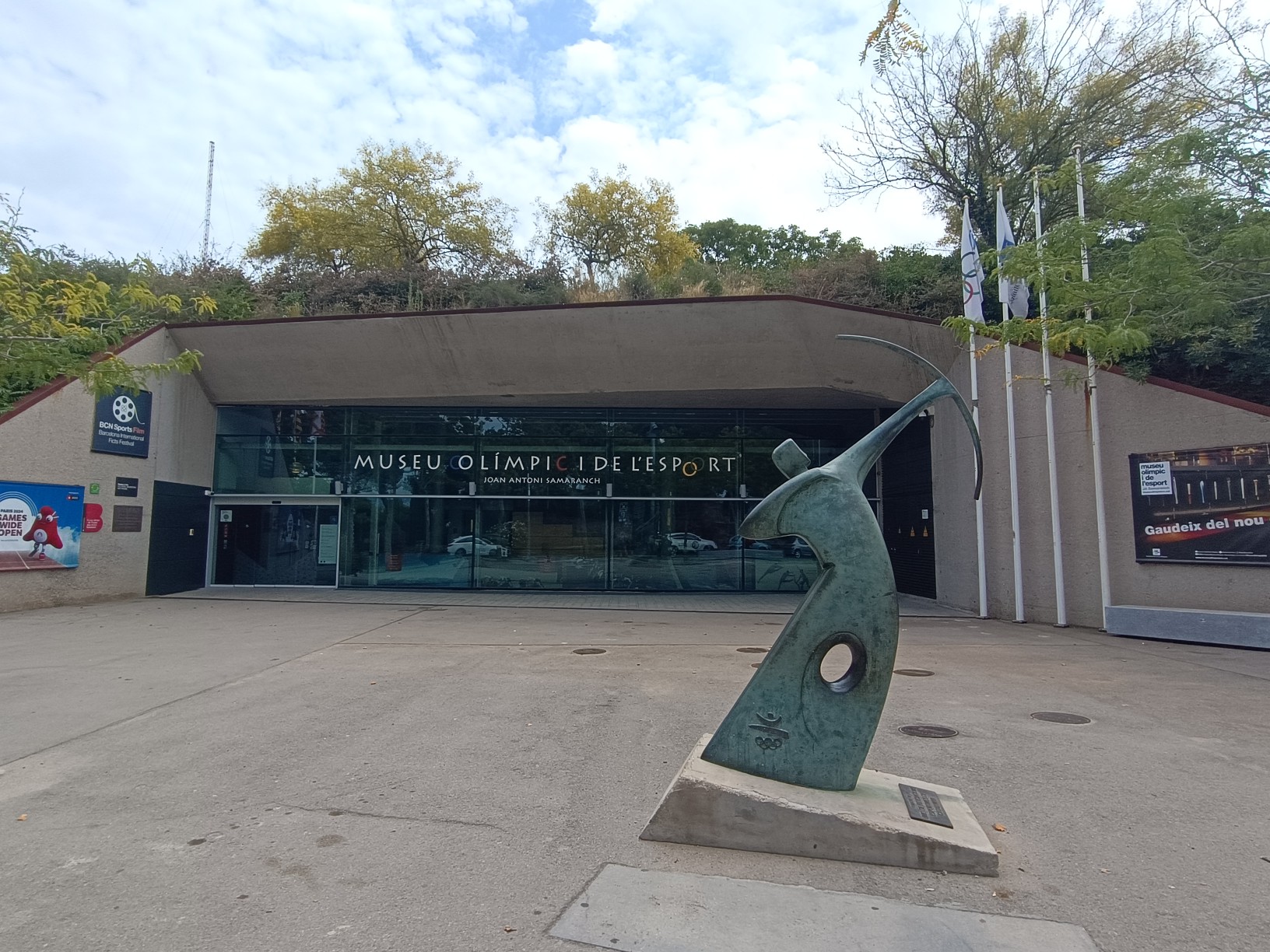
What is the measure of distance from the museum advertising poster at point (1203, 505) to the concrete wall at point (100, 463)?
18062 mm

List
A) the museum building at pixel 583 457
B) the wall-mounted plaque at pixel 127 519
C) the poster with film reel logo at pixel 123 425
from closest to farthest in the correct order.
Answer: the museum building at pixel 583 457, the poster with film reel logo at pixel 123 425, the wall-mounted plaque at pixel 127 519

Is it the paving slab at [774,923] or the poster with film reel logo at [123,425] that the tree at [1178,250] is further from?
the poster with film reel logo at [123,425]

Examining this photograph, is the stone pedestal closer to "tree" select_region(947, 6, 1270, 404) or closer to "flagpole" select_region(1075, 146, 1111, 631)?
"tree" select_region(947, 6, 1270, 404)

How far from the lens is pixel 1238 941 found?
10.4ft

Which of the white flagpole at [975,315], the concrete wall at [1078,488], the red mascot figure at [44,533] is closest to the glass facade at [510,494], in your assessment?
the red mascot figure at [44,533]

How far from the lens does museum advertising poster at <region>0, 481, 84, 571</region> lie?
44.9ft

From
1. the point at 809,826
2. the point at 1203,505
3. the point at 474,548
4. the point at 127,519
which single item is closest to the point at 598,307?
the point at 474,548

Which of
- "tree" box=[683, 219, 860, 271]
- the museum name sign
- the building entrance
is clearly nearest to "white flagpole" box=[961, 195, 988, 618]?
the museum name sign

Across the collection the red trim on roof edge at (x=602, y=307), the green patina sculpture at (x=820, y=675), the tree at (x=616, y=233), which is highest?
the tree at (x=616, y=233)

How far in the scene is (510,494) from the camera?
1888cm

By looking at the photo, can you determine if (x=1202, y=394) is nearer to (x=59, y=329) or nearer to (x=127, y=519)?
(x=59, y=329)

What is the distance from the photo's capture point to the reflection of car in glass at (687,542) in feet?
61.3

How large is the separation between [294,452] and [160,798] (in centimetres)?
1560

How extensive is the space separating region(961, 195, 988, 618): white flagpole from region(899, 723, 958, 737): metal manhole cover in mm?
8209
